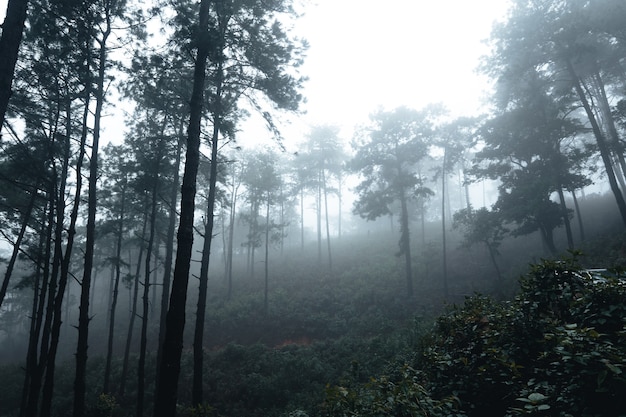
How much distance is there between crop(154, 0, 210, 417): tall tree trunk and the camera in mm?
5957

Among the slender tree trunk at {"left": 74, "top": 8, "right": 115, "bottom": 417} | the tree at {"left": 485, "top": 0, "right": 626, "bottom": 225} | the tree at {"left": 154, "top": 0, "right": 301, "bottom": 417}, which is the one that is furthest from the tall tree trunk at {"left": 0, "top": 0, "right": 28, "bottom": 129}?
the tree at {"left": 485, "top": 0, "right": 626, "bottom": 225}

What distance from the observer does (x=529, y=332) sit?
4.62 meters

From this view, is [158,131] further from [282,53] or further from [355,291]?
[355,291]

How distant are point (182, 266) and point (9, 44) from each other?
5.08 meters

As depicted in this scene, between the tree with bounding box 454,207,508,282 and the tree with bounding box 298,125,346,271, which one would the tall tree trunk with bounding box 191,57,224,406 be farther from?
the tree with bounding box 298,125,346,271

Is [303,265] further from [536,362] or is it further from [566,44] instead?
[536,362]

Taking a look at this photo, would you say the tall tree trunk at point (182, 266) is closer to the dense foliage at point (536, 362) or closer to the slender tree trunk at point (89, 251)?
the dense foliage at point (536, 362)

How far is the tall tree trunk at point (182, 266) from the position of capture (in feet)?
19.5

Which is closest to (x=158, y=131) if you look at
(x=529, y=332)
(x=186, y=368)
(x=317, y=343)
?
(x=186, y=368)

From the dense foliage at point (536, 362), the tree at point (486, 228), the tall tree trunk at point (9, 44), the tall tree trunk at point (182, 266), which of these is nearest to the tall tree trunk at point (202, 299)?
the tall tree trunk at point (182, 266)

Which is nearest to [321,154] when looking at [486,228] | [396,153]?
[396,153]

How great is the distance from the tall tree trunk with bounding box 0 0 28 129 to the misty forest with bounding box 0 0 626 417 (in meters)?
0.03

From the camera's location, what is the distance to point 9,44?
5383mm

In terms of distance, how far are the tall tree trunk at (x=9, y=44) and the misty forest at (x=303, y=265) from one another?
0.03m
